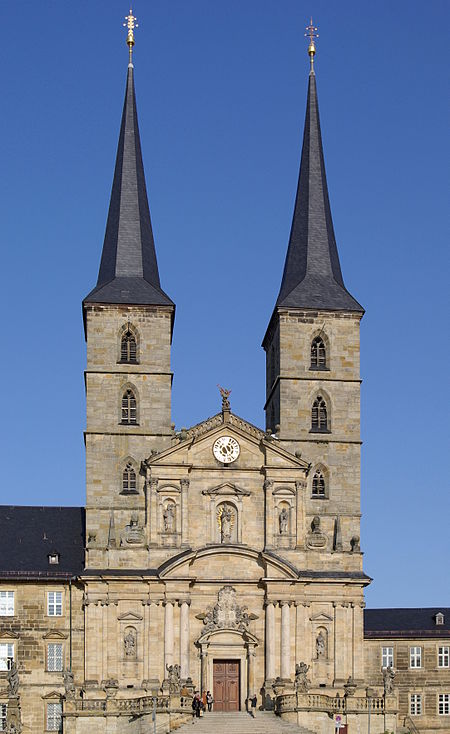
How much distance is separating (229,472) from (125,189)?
15.4 metres

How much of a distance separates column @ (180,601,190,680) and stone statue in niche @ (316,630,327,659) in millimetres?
6087

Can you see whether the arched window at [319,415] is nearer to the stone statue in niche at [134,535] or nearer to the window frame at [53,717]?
the stone statue in niche at [134,535]

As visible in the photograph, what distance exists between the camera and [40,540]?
245 ft

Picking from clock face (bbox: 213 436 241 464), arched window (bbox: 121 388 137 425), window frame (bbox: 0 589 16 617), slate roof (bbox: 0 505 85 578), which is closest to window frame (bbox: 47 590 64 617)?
slate roof (bbox: 0 505 85 578)

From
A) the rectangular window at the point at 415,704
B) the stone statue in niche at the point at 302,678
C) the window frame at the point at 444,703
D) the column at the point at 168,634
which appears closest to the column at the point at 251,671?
the stone statue in niche at the point at 302,678

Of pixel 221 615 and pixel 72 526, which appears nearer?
pixel 221 615

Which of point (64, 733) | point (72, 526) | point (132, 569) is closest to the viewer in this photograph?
point (64, 733)

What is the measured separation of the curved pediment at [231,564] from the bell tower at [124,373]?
247cm

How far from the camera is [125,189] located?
3009 inches

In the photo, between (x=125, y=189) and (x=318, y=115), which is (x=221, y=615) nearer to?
(x=125, y=189)

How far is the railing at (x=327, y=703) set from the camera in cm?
6506

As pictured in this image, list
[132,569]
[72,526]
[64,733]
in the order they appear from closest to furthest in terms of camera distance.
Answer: [64,733] → [132,569] → [72,526]

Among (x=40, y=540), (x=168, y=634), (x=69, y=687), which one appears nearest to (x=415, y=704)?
(x=168, y=634)

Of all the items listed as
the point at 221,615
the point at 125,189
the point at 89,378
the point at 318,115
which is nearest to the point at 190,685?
the point at 221,615
